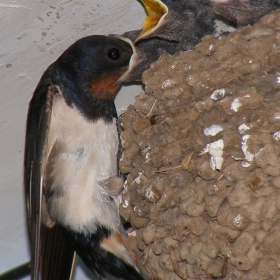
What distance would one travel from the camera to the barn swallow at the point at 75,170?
268cm

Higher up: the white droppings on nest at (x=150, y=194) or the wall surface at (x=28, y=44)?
the wall surface at (x=28, y=44)

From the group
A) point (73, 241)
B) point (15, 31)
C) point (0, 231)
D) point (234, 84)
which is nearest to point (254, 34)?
Result: point (234, 84)

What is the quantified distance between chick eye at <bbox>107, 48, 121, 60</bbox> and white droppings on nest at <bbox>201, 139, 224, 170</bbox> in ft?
2.34

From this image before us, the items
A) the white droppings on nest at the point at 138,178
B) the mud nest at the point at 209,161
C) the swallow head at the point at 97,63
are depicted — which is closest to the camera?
the mud nest at the point at 209,161

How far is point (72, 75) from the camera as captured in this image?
2842mm

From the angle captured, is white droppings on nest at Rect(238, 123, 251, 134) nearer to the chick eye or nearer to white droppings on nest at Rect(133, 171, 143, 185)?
white droppings on nest at Rect(133, 171, 143, 185)

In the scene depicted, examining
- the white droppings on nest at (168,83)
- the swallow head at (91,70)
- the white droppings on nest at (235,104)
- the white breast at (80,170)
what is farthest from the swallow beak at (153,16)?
the white droppings on nest at (235,104)

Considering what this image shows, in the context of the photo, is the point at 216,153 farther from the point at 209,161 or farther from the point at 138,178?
the point at 138,178

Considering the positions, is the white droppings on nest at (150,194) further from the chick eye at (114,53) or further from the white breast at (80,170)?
the chick eye at (114,53)

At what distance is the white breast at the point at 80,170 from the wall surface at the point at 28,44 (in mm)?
199

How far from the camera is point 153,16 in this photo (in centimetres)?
278

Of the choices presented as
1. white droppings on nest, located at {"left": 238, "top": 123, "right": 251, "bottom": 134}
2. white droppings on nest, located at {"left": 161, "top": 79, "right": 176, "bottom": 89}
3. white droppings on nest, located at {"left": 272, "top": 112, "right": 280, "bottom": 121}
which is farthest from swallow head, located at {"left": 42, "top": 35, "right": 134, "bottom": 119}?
white droppings on nest, located at {"left": 272, "top": 112, "right": 280, "bottom": 121}

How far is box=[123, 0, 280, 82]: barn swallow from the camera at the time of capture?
2.81 meters

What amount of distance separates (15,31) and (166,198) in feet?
2.69
